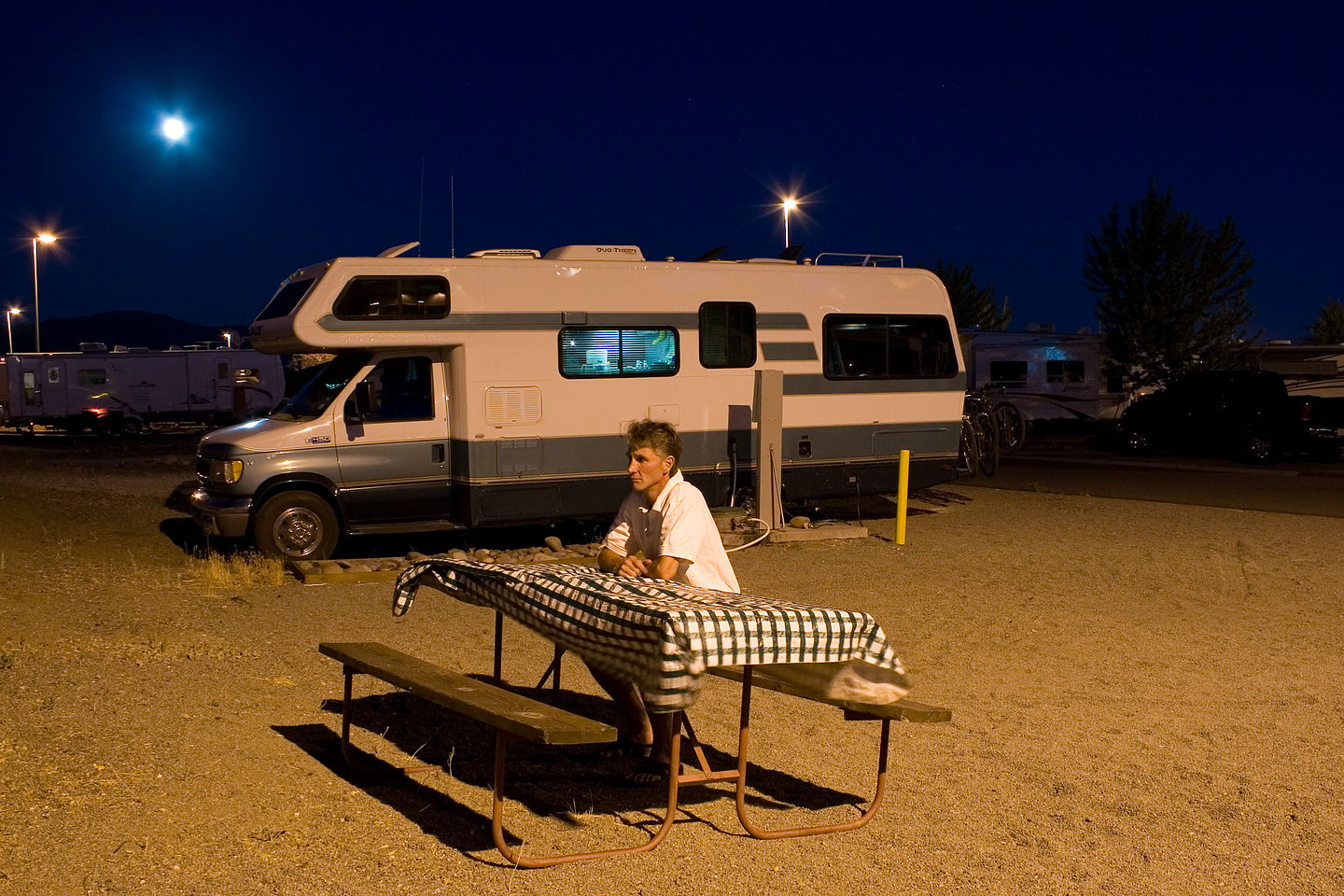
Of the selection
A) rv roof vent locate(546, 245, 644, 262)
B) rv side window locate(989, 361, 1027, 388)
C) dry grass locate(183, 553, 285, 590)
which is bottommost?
dry grass locate(183, 553, 285, 590)

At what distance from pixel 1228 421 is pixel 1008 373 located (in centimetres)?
903

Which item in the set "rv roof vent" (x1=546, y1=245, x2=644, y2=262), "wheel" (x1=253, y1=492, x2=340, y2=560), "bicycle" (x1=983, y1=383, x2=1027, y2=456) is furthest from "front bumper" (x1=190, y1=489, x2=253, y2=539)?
"bicycle" (x1=983, y1=383, x2=1027, y2=456)

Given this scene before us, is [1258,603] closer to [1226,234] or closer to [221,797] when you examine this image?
[221,797]

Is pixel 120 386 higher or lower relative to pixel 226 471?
higher

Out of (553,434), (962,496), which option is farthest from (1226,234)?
(553,434)

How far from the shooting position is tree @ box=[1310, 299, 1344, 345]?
68.8 m

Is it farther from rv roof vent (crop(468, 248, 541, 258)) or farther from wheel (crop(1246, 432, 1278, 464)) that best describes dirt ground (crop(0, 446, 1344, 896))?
wheel (crop(1246, 432, 1278, 464))

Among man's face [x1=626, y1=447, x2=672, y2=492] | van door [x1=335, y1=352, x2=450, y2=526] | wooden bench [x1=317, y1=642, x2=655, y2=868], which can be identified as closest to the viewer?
wooden bench [x1=317, y1=642, x2=655, y2=868]

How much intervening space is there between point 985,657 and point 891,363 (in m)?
7.10

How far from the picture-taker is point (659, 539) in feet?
18.3

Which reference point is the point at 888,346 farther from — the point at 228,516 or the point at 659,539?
the point at 659,539

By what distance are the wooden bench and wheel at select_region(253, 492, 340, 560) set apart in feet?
21.8

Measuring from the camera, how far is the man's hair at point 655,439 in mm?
5586

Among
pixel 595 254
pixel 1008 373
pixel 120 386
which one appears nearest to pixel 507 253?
pixel 595 254
